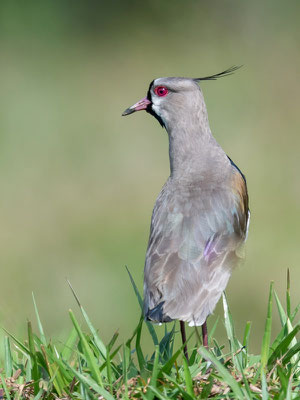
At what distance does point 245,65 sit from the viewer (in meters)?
8.85

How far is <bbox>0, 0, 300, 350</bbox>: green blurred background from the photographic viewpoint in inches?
269

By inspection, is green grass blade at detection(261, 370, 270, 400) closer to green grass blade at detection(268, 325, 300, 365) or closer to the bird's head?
green grass blade at detection(268, 325, 300, 365)

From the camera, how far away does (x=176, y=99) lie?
14.7ft

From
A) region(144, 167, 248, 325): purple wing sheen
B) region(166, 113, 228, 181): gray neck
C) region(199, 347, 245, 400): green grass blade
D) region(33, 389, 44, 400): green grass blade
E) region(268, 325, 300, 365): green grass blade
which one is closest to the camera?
region(199, 347, 245, 400): green grass blade

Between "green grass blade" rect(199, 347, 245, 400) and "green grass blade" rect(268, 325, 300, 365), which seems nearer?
"green grass blade" rect(199, 347, 245, 400)

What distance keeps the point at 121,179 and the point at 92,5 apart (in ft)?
8.70

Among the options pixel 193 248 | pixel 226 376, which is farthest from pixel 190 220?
pixel 226 376

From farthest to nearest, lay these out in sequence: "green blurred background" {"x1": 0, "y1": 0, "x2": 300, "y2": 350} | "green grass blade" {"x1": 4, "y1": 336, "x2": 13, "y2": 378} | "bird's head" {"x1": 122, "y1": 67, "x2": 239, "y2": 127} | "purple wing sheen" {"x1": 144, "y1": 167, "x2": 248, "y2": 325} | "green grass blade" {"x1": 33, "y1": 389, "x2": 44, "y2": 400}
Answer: "green blurred background" {"x1": 0, "y1": 0, "x2": 300, "y2": 350} → "bird's head" {"x1": 122, "y1": 67, "x2": 239, "y2": 127} → "purple wing sheen" {"x1": 144, "y1": 167, "x2": 248, "y2": 325} → "green grass blade" {"x1": 4, "y1": 336, "x2": 13, "y2": 378} → "green grass blade" {"x1": 33, "y1": 389, "x2": 44, "y2": 400}

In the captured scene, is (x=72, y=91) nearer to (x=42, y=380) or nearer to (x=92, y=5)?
(x=92, y=5)

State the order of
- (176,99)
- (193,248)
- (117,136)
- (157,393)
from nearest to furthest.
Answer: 1. (157,393)
2. (193,248)
3. (176,99)
4. (117,136)

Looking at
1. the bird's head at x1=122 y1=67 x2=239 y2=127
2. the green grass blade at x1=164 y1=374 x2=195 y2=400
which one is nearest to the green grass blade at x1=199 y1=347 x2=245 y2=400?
the green grass blade at x1=164 y1=374 x2=195 y2=400

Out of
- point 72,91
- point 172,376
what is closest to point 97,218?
point 72,91

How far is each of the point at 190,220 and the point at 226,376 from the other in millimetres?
980

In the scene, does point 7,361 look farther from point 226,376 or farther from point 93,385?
point 226,376
